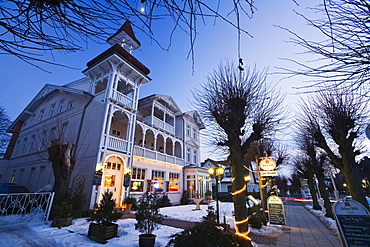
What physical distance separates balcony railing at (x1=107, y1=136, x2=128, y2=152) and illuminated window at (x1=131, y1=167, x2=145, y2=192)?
2044mm

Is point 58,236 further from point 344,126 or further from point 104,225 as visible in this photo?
point 344,126

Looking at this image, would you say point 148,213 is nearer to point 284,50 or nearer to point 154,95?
point 284,50

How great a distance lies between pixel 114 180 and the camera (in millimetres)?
11031

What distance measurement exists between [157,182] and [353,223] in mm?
12216

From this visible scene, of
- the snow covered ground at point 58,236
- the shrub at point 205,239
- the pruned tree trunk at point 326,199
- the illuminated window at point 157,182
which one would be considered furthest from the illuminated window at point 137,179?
the pruned tree trunk at point 326,199

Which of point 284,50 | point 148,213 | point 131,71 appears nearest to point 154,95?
point 131,71

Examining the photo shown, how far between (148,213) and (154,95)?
12.1 meters

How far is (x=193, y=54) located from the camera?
1.63m

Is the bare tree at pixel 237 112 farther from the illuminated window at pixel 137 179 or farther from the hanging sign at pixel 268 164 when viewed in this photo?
the illuminated window at pixel 137 179

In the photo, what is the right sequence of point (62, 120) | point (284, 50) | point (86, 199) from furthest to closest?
point (62, 120) → point (86, 199) → point (284, 50)

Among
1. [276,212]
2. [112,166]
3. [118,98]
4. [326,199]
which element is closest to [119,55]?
[118,98]

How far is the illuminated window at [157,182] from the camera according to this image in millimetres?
13923

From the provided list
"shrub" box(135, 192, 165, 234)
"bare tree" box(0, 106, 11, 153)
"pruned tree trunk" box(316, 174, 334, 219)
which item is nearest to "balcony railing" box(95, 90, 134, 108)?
"shrub" box(135, 192, 165, 234)

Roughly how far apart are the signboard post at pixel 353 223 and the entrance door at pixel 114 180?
1064 cm
